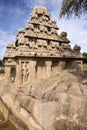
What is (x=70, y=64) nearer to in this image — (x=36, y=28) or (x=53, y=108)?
(x=36, y=28)

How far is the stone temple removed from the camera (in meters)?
14.1

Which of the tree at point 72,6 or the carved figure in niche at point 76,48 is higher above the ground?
the tree at point 72,6

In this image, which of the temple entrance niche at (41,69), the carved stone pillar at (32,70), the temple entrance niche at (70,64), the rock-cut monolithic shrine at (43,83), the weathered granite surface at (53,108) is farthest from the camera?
the temple entrance niche at (70,64)

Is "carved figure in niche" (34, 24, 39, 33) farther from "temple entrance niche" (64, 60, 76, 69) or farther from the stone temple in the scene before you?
"temple entrance niche" (64, 60, 76, 69)

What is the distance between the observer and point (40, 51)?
14.7 m

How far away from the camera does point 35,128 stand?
25.7 ft

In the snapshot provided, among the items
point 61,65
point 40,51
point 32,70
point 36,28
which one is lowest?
point 32,70

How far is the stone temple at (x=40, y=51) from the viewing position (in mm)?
14141

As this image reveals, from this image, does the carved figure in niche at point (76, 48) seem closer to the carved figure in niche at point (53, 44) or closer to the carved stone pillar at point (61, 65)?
the carved stone pillar at point (61, 65)

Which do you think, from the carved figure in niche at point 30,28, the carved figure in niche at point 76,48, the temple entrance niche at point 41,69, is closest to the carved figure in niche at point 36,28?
the carved figure in niche at point 30,28

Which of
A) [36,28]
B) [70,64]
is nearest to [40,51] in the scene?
[36,28]

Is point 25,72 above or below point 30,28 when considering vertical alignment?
below

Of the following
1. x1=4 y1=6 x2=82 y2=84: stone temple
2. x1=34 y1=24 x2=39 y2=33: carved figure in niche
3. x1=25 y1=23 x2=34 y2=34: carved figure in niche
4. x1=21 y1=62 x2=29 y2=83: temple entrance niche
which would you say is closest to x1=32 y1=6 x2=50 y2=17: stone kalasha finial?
x1=4 y1=6 x2=82 y2=84: stone temple

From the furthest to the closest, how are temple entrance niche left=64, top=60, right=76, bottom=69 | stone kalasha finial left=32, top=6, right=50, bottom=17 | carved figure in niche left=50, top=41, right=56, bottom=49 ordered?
stone kalasha finial left=32, top=6, right=50, bottom=17
temple entrance niche left=64, top=60, right=76, bottom=69
carved figure in niche left=50, top=41, right=56, bottom=49
